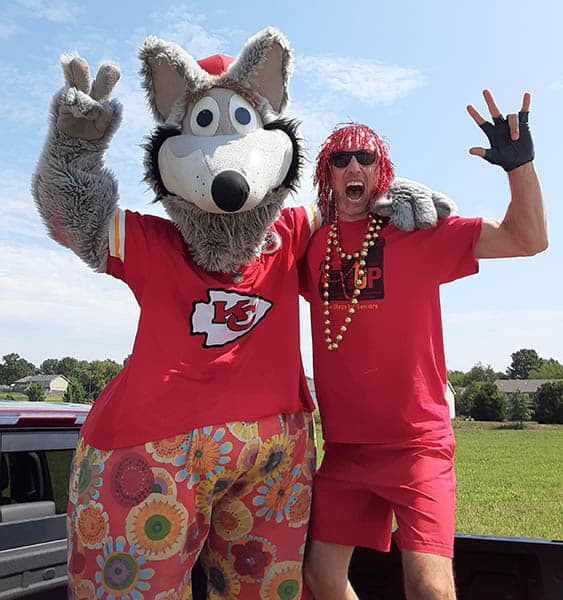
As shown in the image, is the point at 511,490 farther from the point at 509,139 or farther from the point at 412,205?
the point at 509,139

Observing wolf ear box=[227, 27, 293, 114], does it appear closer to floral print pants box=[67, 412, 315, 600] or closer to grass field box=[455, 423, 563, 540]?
floral print pants box=[67, 412, 315, 600]

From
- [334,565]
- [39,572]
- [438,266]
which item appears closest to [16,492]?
[39,572]

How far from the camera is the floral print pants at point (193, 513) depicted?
2242 millimetres

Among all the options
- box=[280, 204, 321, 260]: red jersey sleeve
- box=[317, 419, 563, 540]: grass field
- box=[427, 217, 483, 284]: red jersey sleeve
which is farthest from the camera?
box=[317, 419, 563, 540]: grass field

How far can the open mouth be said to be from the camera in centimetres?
280

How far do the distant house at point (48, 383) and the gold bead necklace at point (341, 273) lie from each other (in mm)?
80300

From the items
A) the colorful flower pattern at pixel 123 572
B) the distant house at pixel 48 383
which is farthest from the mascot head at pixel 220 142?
the distant house at pixel 48 383

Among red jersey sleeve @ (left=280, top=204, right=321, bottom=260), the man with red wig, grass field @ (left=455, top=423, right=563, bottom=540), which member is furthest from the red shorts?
grass field @ (left=455, top=423, right=563, bottom=540)

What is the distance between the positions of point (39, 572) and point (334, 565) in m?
1.06

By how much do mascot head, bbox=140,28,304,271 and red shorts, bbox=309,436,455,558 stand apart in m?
0.86

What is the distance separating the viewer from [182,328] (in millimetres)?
2402

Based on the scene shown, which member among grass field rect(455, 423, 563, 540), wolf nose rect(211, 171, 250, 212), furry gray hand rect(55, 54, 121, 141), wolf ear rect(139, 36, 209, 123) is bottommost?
grass field rect(455, 423, 563, 540)

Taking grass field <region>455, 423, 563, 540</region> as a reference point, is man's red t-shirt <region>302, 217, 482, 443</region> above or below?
above

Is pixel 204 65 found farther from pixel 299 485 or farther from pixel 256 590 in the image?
pixel 256 590
